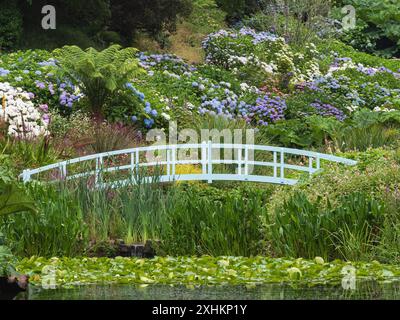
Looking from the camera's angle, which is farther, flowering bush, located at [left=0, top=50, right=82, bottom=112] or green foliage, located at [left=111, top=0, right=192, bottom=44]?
green foliage, located at [left=111, top=0, right=192, bottom=44]

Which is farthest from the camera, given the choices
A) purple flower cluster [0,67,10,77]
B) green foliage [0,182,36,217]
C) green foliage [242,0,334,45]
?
green foliage [242,0,334,45]

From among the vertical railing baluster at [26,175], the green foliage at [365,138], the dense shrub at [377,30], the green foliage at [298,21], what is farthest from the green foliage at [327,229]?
the dense shrub at [377,30]

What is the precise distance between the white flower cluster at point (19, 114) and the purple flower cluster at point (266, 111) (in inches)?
190

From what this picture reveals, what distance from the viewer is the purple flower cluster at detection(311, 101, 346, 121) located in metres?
21.5

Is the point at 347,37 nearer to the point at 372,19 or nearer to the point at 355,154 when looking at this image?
the point at 372,19

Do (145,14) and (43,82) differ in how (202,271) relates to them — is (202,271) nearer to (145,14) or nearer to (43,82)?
(43,82)

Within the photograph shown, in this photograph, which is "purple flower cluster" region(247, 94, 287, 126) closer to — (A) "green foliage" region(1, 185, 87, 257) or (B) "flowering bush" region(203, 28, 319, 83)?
(B) "flowering bush" region(203, 28, 319, 83)

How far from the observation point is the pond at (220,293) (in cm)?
772

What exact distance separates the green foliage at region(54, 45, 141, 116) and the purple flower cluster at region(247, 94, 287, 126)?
294cm

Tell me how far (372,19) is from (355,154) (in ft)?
60.3

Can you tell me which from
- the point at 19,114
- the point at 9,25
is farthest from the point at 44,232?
the point at 9,25

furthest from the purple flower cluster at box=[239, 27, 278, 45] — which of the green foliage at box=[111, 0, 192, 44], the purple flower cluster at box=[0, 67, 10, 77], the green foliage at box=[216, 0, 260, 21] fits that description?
the purple flower cluster at box=[0, 67, 10, 77]

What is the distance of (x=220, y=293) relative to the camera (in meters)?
7.97

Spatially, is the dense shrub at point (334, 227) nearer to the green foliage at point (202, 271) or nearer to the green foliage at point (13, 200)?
the green foliage at point (202, 271)
